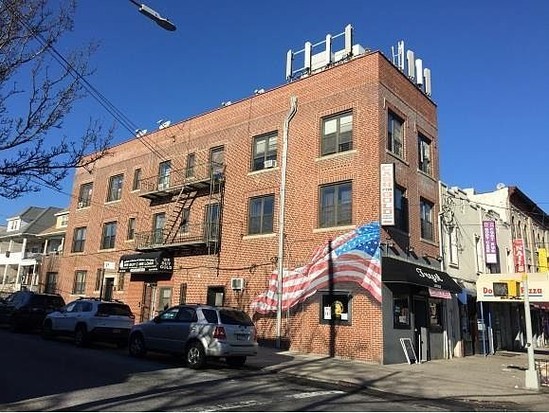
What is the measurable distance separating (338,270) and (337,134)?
558cm

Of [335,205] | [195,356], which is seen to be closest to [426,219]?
[335,205]

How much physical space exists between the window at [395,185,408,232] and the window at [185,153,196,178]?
36.4ft

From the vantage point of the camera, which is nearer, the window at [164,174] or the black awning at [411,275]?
the black awning at [411,275]

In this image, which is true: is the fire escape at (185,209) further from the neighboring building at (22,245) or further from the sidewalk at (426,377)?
the neighboring building at (22,245)

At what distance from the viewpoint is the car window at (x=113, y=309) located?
18.9 metres

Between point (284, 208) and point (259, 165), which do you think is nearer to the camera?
point (284, 208)

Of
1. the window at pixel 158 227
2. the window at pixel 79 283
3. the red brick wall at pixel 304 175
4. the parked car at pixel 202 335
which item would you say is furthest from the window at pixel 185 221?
the parked car at pixel 202 335

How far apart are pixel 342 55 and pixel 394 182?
681 centimetres

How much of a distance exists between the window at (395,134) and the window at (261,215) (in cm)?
552

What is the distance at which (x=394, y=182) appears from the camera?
66.1 ft

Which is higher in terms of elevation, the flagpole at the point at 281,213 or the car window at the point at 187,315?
the flagpole at the point at 281,213

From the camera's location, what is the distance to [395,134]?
2173cm

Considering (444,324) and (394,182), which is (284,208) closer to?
(394,182)

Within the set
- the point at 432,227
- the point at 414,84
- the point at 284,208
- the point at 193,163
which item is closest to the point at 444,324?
the point at 432,227
